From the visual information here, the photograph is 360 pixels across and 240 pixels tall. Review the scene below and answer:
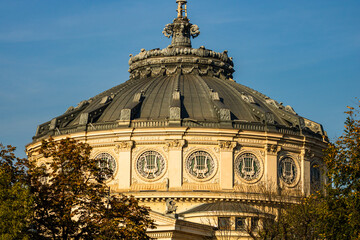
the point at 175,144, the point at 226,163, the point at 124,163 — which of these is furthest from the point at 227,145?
the point at 124,163

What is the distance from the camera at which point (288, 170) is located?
10444 centimetres

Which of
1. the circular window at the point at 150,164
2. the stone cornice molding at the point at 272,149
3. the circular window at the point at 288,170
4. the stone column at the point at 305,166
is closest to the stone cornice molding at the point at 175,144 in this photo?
the circular window at the point at 150,164

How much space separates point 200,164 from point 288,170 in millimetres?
9171

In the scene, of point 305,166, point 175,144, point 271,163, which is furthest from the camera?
point 305,166

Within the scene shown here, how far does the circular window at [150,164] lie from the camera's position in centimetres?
10056

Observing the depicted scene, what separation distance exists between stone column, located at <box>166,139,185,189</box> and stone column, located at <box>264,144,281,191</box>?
26.4 feet

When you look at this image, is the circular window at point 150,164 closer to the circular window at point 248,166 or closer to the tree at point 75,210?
the circular window at point 248,166

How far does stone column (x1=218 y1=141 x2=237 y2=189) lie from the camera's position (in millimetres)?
100188

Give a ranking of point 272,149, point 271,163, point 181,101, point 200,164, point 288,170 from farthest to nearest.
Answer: point 288,170 → point 181,101 → point 272,149 → point 271,163 → point 200,164

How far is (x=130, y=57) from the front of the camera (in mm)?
115750

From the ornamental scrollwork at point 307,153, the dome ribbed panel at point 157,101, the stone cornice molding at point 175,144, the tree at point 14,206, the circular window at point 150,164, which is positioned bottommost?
the tree at point 14,206

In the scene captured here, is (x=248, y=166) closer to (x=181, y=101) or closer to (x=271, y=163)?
(x=271, y=163)

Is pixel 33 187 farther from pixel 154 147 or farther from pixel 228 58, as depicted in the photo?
pixel 228 58

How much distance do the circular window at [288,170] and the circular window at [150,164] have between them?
38.0 ft
